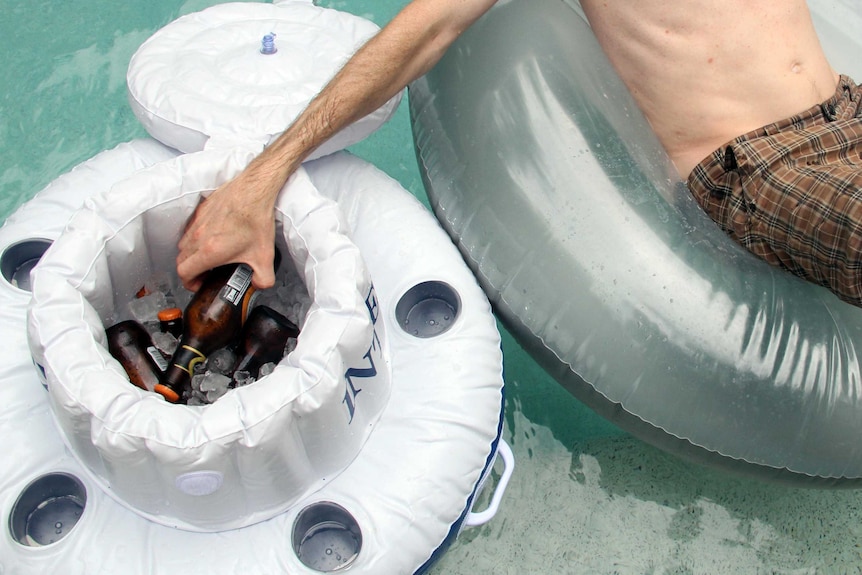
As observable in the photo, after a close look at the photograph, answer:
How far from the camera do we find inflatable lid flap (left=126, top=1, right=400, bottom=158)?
3.80 ft

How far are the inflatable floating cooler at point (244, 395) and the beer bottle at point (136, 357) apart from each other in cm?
5

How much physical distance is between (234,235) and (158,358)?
183 millimetres

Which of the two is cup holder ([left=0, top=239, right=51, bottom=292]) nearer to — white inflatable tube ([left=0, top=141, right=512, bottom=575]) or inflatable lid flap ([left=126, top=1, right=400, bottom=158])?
white inflatable tube ([left=0, top=141, right=512, bottom=575])

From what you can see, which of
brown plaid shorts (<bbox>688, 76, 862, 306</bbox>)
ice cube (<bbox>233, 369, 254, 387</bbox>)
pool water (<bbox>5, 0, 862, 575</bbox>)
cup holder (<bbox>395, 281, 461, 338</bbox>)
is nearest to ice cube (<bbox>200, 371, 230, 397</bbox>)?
ice cube (<bbox>233, 369, 254, 387</bbox>)

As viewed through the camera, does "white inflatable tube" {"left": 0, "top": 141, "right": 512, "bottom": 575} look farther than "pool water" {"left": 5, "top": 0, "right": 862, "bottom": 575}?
No

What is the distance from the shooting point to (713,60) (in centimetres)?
121

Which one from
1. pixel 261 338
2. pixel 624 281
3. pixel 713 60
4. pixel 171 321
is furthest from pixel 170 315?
pixel 713 60

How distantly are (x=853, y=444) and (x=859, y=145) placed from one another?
0.45 m

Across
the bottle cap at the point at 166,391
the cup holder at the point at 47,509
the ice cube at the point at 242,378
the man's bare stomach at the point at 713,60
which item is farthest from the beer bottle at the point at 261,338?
the man's bare stomach at the point at 713,60

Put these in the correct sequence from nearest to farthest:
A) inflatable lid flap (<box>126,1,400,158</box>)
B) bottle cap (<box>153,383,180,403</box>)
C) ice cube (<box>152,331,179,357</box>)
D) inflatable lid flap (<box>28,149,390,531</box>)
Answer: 1. inflatable lid flap (<box>28,149,390,531</box>)
2. bottle cap (<box>153,383,180,403</box>)
3. ice cube (<box>152,331,179,357</box>)
4. inflatable lid flap (<box>126,1,400,158</box>)

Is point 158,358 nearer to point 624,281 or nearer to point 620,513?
point 624,281

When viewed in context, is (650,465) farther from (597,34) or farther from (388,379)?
(597,34)

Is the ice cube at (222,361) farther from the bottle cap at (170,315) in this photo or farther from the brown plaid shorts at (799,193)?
the brown plaid shorts at (799,193)

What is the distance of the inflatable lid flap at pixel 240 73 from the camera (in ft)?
3.80
